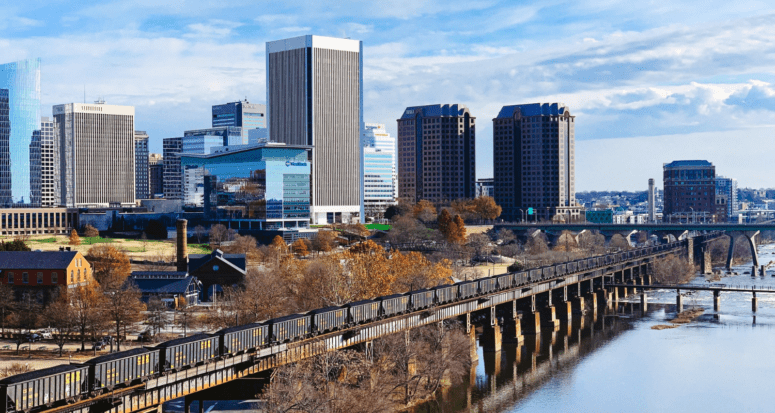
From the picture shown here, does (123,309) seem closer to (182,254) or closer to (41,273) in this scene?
(41,273)

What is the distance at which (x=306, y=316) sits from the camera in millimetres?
59250

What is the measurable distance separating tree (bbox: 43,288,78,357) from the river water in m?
38.9

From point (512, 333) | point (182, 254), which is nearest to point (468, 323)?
point (512, 333)

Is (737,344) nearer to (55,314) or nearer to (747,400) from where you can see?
(747,400)

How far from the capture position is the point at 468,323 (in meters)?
84.4

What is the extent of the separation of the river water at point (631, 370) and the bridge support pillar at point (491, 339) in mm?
1318

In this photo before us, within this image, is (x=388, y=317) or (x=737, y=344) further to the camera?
(x=737, y=344)

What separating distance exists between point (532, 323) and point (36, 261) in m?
57.5

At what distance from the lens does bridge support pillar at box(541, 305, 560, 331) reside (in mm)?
110062

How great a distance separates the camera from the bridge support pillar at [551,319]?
110 metres

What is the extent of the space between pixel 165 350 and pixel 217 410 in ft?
45.1

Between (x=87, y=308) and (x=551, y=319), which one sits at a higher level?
(x=87, y=308)

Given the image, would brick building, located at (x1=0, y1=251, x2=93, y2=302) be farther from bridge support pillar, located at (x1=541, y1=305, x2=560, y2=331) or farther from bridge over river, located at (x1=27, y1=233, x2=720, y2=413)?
bridge support pillar, located at (x1=541, y1=305, x2=560, y2=331)

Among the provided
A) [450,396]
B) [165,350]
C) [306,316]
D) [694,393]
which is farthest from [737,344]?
[165,350]
